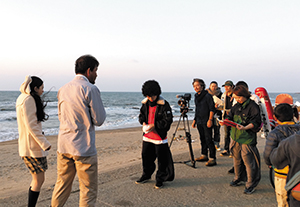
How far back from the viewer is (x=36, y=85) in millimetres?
3000

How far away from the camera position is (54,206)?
259cm

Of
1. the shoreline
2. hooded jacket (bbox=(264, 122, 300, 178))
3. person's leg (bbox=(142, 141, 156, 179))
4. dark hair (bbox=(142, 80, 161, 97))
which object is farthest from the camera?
the shoreline

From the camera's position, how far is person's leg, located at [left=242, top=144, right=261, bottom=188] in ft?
12.3

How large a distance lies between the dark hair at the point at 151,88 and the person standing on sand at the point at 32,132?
5.32 feet

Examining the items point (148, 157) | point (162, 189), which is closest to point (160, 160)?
point (148, 157)

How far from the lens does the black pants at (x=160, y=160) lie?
3.97 metres

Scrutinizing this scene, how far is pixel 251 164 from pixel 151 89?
2030 millimetres

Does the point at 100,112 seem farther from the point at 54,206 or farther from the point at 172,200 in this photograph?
the point at 172,200

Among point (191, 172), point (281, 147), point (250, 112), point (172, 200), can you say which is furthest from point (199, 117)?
point (281, 147)

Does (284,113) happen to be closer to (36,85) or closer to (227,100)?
(36,85)

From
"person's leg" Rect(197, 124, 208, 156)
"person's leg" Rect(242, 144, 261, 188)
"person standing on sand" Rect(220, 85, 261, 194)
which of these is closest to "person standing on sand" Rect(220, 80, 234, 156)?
"person's leg" Rect(197, 124, 208, 156)

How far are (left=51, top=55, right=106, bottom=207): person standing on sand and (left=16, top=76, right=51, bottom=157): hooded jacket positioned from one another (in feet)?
1.57

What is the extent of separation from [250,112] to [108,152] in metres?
4.87

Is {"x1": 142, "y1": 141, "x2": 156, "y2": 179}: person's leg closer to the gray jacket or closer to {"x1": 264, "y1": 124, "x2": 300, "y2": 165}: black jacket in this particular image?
the gray jacket
